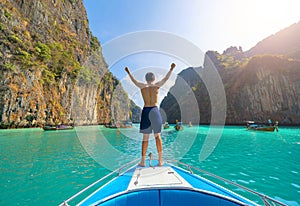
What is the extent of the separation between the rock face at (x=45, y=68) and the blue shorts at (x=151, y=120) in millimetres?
18188

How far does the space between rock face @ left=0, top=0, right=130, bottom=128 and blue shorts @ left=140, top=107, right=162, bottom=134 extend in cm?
1819

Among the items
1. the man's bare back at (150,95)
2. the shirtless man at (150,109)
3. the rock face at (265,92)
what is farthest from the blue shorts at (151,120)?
the rock face at (265,92)

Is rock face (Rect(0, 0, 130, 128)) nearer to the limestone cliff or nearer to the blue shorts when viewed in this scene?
the blue shorts

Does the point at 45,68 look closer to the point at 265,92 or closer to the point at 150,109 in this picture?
the point at 150,109

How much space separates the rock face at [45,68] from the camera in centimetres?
2734

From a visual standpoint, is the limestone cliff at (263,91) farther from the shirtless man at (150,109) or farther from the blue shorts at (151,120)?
the blue shorts at (151,120)

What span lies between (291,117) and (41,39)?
231ft

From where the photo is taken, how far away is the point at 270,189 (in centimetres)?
394

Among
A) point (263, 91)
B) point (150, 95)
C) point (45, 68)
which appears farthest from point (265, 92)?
point (45, 68)

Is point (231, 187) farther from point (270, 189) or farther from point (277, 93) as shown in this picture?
point (277, 93)

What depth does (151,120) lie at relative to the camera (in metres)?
2.87

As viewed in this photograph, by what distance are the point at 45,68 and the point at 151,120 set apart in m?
40.8

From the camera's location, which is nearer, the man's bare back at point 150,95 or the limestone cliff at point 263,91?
the man's bare back at point 150,95

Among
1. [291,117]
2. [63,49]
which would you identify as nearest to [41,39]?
[63,49]
